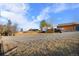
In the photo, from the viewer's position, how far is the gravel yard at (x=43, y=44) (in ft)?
5.49

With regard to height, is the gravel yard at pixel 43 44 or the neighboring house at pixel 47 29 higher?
the neighboring house at pixel 47 29

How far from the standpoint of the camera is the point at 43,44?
168cm

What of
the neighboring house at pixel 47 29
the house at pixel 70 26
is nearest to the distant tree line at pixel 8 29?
the neighboring house at pixel 47 29

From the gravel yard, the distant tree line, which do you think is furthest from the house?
the distant tree line

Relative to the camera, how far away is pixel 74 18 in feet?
5.48

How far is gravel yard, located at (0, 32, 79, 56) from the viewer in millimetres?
1673

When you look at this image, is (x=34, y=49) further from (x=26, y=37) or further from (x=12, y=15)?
(x=12, y=15)

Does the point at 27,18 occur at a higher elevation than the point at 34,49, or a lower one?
higher

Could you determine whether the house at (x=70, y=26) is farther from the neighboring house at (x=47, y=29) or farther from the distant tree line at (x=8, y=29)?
the distant tree line at (x=8, y=29)

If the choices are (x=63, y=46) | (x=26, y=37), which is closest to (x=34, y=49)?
(x=26, y=37)

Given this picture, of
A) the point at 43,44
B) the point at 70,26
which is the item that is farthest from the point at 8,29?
the point at 70,26

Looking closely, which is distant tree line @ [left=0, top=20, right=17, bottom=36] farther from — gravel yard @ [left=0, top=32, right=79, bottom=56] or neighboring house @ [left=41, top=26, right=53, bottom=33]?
neighboring house @ [left=41, top=26, right=53, bottom=33]

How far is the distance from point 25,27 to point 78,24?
0.50 meters

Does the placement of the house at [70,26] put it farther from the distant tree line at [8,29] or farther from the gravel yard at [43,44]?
the distant tree line at [8,29]
